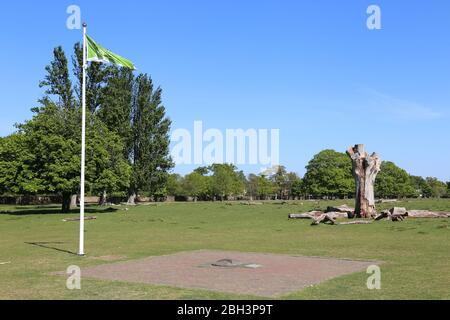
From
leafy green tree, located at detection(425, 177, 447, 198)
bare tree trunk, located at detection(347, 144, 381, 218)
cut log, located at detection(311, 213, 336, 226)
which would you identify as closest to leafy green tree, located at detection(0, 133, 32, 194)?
cut log, located at detection(311, 213, 336, 226)

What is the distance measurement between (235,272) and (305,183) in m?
116

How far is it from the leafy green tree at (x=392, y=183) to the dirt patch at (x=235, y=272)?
126 metres

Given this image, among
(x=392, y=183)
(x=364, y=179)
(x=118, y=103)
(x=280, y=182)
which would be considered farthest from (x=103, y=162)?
(x=280, y=182)

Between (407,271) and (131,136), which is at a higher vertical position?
(131,136)

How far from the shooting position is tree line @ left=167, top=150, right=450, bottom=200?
121375 mm

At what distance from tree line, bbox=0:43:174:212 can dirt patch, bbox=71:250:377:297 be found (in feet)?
103

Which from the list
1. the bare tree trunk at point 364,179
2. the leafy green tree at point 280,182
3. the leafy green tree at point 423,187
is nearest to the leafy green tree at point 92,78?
the bare tree trunk at point 364,179

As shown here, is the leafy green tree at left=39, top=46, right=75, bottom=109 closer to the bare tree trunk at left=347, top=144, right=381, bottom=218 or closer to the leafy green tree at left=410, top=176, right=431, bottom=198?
the bare tree trunk at left=347, top=144, right=381, bottom=218

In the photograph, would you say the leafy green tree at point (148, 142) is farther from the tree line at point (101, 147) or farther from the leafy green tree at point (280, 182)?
the leafy green tree at point (280, 182)

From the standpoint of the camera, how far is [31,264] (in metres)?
14.3

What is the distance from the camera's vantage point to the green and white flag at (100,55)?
649 inches

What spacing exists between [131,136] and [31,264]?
5529 centimetres
